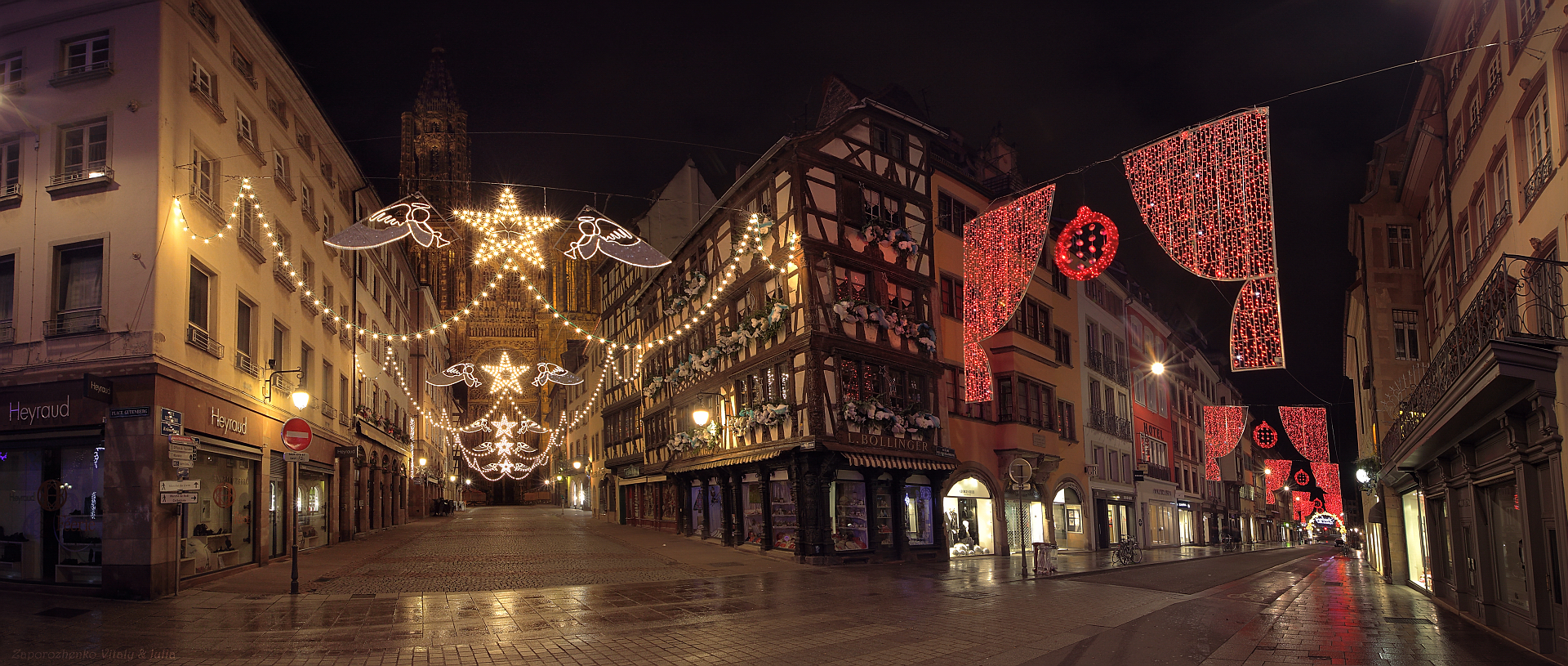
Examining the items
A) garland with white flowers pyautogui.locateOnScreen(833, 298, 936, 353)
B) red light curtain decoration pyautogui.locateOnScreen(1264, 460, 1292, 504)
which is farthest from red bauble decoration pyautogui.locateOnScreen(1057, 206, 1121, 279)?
red light curtain decoration pyautogui.locateOnScreen(1264, 460, 1292, 504)

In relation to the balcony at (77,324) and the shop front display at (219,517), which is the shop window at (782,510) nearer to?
the shop front display at (219,517)

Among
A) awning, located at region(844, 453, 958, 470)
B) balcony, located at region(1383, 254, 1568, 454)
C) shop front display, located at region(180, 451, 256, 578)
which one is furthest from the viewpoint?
awning, located at region(844, 453, 958, 470)

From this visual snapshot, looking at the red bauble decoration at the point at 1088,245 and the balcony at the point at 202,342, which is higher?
the red bauble decoration at the point at 1088,245

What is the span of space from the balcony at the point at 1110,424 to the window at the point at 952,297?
30.3 feet

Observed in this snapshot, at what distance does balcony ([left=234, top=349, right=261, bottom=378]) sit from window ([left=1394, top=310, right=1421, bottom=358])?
90.9 ft

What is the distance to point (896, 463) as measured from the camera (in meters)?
25.3

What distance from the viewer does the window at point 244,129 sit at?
63.4 feet

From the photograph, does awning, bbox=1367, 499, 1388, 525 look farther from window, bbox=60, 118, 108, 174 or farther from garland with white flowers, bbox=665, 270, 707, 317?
window, bbox=60, 118, 108, 174

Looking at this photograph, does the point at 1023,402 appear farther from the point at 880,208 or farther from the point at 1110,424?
the point at 1110,424

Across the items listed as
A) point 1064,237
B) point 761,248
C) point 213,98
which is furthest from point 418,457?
point 1064,237

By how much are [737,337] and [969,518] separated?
31.1 ft

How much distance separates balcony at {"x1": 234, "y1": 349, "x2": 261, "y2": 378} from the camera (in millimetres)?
18953

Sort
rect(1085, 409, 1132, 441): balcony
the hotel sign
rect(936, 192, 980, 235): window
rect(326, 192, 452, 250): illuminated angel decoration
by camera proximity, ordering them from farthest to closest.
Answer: rect(1085, 409, 1132, 441): balcony
rect(936, 192, 980, 235): window
the hotel sign
rect(326, 192, 452, 250): illuminated angel decoration

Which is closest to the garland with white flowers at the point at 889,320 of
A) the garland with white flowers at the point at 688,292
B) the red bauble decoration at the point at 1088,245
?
the red bauble decoration at the point at 1088,245
